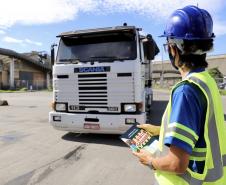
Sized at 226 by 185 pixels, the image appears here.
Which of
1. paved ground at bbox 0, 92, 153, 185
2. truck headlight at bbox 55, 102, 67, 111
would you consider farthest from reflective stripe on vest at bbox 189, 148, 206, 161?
truck headlight at bbox 55, 102, 67, 111

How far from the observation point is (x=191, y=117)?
191 centimetres

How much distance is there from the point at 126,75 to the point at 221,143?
6.40 meters

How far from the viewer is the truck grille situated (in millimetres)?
8672

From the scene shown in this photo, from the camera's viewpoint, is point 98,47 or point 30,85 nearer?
point 98,47

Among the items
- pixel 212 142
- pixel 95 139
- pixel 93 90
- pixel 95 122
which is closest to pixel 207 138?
pixel 212 142

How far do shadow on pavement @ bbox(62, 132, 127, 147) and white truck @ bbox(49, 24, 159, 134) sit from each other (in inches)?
15.9

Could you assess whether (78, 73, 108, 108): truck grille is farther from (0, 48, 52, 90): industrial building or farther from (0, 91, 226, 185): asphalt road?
(0, 48, 52, 90): industrial building

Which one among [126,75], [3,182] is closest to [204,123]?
[3,182]

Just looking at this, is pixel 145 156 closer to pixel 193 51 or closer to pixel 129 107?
pixel 193 51

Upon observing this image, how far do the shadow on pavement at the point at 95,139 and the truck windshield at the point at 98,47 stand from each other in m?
2.05

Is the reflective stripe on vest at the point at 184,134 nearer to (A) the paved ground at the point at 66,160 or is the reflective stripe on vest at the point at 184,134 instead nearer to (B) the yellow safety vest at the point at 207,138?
(B) the yellow safety vest at the point at 207,138

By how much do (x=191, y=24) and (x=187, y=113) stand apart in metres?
0.54

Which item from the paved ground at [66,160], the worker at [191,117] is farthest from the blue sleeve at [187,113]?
the paved ground at [66,160]

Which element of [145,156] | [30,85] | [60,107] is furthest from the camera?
[30,85]
